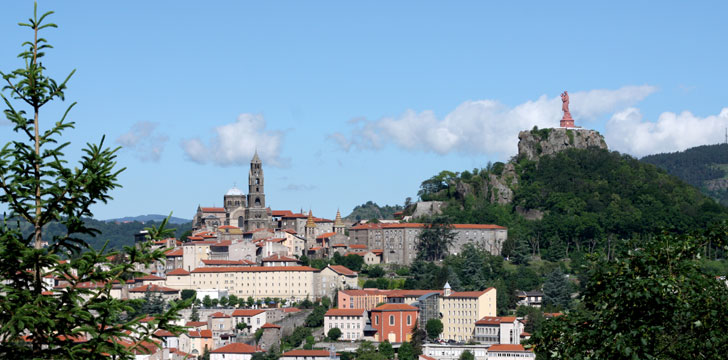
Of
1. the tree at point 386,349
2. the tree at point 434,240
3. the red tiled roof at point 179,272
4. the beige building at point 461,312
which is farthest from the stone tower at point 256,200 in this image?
the tree at point 386,349

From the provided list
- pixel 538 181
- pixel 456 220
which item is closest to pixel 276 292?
pixel 456 220

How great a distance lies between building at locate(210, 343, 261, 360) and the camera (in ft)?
263

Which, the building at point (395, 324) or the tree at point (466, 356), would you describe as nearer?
the tree at point (466, 356)

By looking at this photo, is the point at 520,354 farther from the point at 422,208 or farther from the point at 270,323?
the point at 422,208

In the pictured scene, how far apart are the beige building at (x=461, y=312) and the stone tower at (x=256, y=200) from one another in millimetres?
32276

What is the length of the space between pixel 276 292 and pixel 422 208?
90.6ft

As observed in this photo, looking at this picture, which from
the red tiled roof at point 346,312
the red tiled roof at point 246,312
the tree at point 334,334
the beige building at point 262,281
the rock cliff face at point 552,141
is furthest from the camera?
the rock cliff face at point 552,141

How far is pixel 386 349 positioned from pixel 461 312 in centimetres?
895

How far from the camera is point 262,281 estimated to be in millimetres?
97625

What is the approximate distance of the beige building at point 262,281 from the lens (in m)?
96.4

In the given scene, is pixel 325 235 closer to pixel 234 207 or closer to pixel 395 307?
pixel 234 207

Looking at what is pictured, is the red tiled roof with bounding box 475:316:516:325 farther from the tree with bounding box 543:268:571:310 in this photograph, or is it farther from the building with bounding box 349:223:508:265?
the building with bounding box 349:223:508:265

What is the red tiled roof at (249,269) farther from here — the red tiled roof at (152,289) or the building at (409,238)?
the building at (409,238)

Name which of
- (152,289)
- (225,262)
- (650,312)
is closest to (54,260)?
(650,312)
